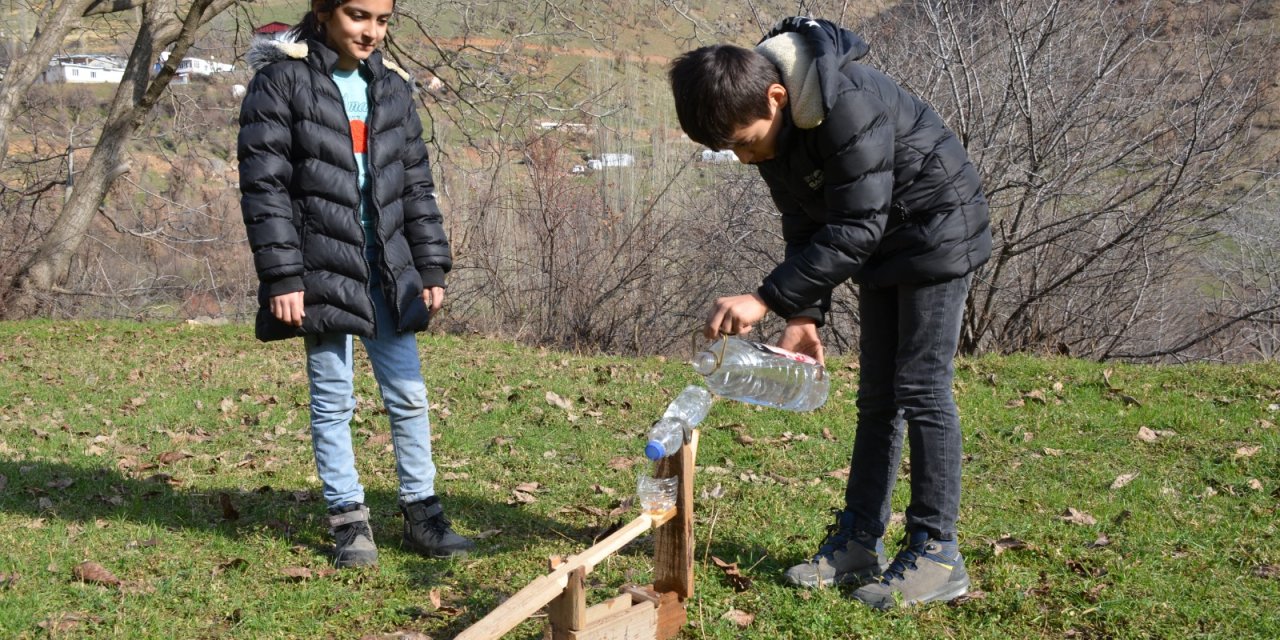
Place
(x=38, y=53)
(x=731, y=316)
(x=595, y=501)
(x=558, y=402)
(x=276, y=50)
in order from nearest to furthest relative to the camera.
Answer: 1. (x=731, y=316)
2. (x=276, y=50)
3. (x=595, y=501)
4. (x=558, y=402)
5. (x=38, y=53)

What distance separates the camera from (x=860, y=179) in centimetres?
296

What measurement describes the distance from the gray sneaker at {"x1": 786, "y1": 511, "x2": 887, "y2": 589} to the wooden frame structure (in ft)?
1.76

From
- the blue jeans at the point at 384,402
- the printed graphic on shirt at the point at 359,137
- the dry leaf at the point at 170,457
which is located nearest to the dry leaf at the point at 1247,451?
the blue jeans at the point at 384,402

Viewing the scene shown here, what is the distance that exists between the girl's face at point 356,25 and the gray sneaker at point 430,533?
173 cm

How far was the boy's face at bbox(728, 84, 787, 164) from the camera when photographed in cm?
294

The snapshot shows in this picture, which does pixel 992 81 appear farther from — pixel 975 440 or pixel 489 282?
pixel 489 282

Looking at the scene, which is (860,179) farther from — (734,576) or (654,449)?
(734,576)

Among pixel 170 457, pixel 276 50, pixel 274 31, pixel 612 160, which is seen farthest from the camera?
pixel 612 160

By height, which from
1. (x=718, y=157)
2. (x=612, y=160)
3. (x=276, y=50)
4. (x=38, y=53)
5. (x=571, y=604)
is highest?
(x=38, y=53)

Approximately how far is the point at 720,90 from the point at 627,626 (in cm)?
155

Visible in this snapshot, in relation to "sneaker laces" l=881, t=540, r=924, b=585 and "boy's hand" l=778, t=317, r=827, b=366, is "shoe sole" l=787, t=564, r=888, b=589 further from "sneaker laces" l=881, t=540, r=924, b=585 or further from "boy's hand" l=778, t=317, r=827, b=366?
"boy's hand" l=778, t=317, r=827, b=366

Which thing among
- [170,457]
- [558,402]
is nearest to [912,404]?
[558,402]

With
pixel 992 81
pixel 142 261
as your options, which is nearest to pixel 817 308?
pixel 992 81

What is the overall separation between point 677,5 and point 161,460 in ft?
24.7
